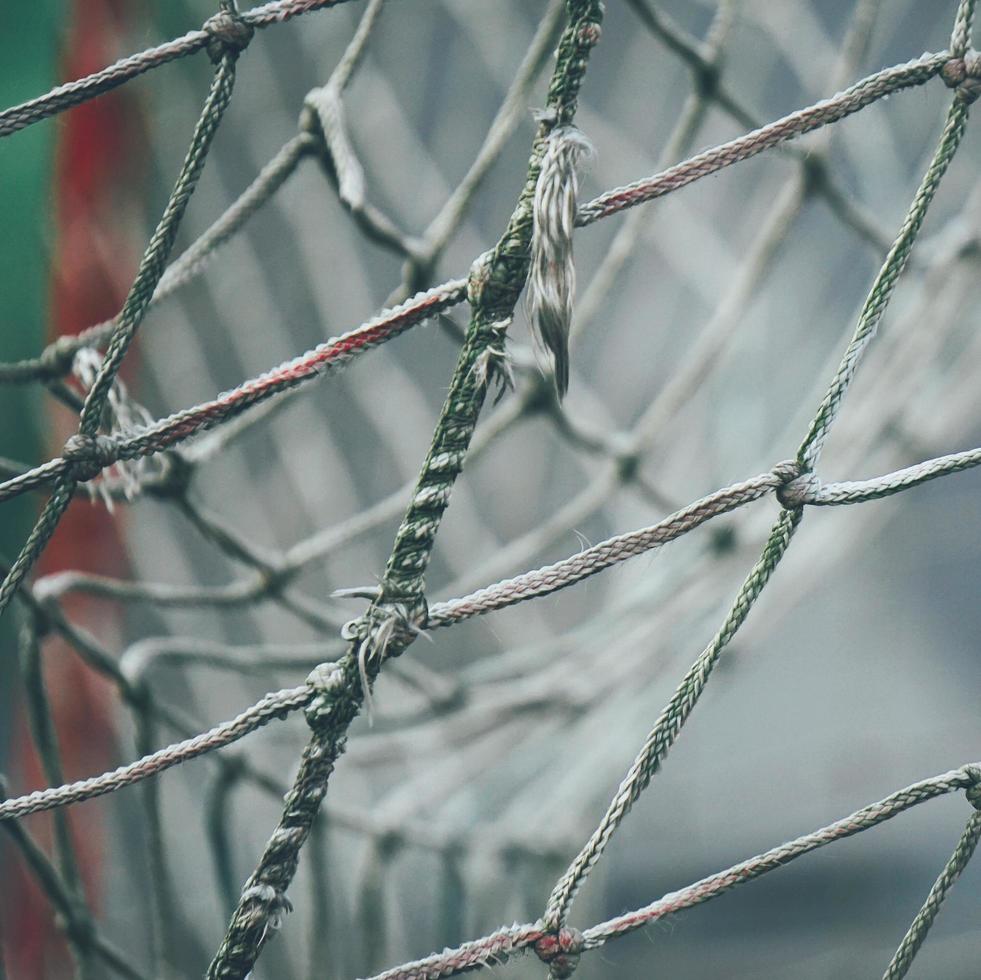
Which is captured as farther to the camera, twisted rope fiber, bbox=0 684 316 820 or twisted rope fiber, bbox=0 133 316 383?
twisted rope fiber, bbox=0 133 316 383

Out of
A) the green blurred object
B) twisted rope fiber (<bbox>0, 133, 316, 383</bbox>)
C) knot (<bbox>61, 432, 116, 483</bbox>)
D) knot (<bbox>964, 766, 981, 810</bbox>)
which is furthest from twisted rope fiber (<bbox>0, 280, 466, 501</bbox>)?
the green blurred object

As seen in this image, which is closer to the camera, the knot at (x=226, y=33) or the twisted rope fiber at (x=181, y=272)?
the knot at (x=226, y=33)

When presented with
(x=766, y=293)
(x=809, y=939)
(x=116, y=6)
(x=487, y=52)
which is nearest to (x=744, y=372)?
(x=766, y=293)

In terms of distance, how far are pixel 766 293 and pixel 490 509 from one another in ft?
1.44

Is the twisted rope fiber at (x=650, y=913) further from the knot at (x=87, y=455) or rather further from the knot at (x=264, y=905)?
the knot at (x=87, y=455)

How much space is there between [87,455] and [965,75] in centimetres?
29

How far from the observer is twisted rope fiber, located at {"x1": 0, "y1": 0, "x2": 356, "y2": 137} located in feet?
1.09

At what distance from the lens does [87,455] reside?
0.34 m

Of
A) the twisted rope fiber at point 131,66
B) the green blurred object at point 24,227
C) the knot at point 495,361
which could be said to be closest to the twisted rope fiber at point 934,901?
the knot at point 495,361

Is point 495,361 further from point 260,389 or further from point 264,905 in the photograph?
point 264,905

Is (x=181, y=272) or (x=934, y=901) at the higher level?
(x=181, y=272)

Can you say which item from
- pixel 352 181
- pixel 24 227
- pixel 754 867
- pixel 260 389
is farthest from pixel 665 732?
pixel 24 227

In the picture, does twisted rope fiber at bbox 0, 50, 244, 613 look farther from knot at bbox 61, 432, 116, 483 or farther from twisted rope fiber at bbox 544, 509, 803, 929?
twisted rope fiber at bbox 544, 509, 803, 929

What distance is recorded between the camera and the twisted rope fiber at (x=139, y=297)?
1.08ft
